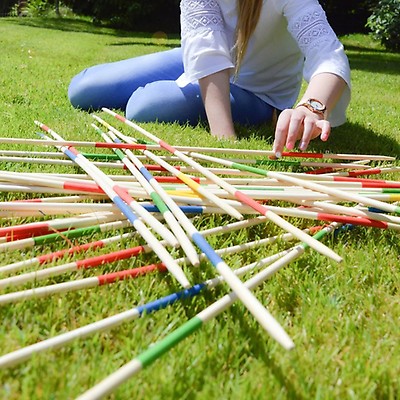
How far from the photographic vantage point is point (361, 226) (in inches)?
44.9

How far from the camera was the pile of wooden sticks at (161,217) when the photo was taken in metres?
0.74

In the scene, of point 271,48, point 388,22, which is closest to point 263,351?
point 271,48

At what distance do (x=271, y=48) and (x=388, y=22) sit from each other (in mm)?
7553

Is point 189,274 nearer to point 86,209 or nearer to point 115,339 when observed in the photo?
point 115,339

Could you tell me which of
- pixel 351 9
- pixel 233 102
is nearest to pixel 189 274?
pixel 233 102

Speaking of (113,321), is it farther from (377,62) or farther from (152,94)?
(377,62)

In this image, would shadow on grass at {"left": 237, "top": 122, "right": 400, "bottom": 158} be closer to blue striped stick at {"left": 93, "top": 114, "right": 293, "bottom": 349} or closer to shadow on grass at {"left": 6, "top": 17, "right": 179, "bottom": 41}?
blue striped stick at {"left": 93, "top": 114, "right": 293, "bottom": 349}

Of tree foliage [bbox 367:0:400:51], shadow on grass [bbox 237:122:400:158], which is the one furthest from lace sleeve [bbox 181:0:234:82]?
tree foliage [bbox 367:0:400:51]

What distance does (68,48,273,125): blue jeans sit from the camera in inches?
86.8

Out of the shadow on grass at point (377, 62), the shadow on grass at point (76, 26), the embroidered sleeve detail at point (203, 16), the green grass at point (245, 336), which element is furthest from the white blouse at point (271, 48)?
the shadow on grass at point (76, 26)

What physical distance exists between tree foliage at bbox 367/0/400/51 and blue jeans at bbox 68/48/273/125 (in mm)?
7049

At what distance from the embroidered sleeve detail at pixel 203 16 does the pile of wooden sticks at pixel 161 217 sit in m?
0.72

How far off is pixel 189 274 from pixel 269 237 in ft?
0.83

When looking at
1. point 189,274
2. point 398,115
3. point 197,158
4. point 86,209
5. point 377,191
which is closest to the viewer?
point 189,274
